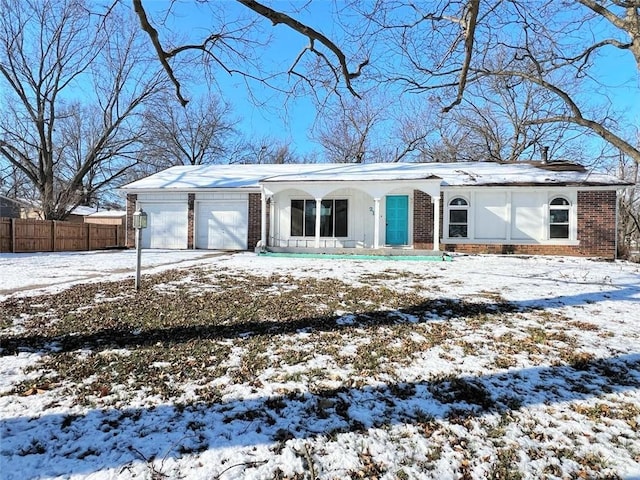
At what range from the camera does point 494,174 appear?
14742mm

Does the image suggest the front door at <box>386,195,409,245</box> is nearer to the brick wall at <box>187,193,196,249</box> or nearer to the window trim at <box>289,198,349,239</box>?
the window trim at <box>289,198,349,239</box>

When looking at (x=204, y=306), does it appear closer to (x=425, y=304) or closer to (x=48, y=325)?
(x=48, y=325)

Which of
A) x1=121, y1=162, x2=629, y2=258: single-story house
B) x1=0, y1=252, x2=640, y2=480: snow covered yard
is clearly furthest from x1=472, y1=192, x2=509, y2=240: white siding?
x1=0, y1=252, x2=640, y2=480: snow covered yard

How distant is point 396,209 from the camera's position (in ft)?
47.9

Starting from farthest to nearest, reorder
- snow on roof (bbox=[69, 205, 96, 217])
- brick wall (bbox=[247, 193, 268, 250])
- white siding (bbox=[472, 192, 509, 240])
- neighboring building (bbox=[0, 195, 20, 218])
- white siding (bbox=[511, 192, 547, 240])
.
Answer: snow on roof (bbox=[69, 205, 96, 217]) < neighboring building (bbox=[0, 195, 20, 218]) < brick wall (bbox=[247, 193, 268, 250]) < white siding (bbox=[472, 192, 509, 240]) < white siding (bbox=[511, 192, 547, 240])

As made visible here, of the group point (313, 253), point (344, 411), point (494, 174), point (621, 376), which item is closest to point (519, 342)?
point (621, 376)

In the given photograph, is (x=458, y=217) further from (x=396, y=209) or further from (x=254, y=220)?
(x=254, y=220)

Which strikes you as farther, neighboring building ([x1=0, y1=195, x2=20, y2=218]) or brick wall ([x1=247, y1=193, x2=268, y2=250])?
neighboring building ([x1=0, y1=195, x2=20, y2=218])

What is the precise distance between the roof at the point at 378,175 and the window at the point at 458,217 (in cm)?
78

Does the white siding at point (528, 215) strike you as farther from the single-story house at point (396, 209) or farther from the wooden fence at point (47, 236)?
the wooden fence at point (47, 236)

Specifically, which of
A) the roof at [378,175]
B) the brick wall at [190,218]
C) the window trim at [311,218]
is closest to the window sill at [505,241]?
the roof at [378,175]

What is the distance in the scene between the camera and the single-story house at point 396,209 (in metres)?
13.3

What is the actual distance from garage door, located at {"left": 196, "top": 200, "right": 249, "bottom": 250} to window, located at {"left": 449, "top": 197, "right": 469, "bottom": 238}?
27.9 feet

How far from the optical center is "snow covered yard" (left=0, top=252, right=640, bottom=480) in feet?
6.96
